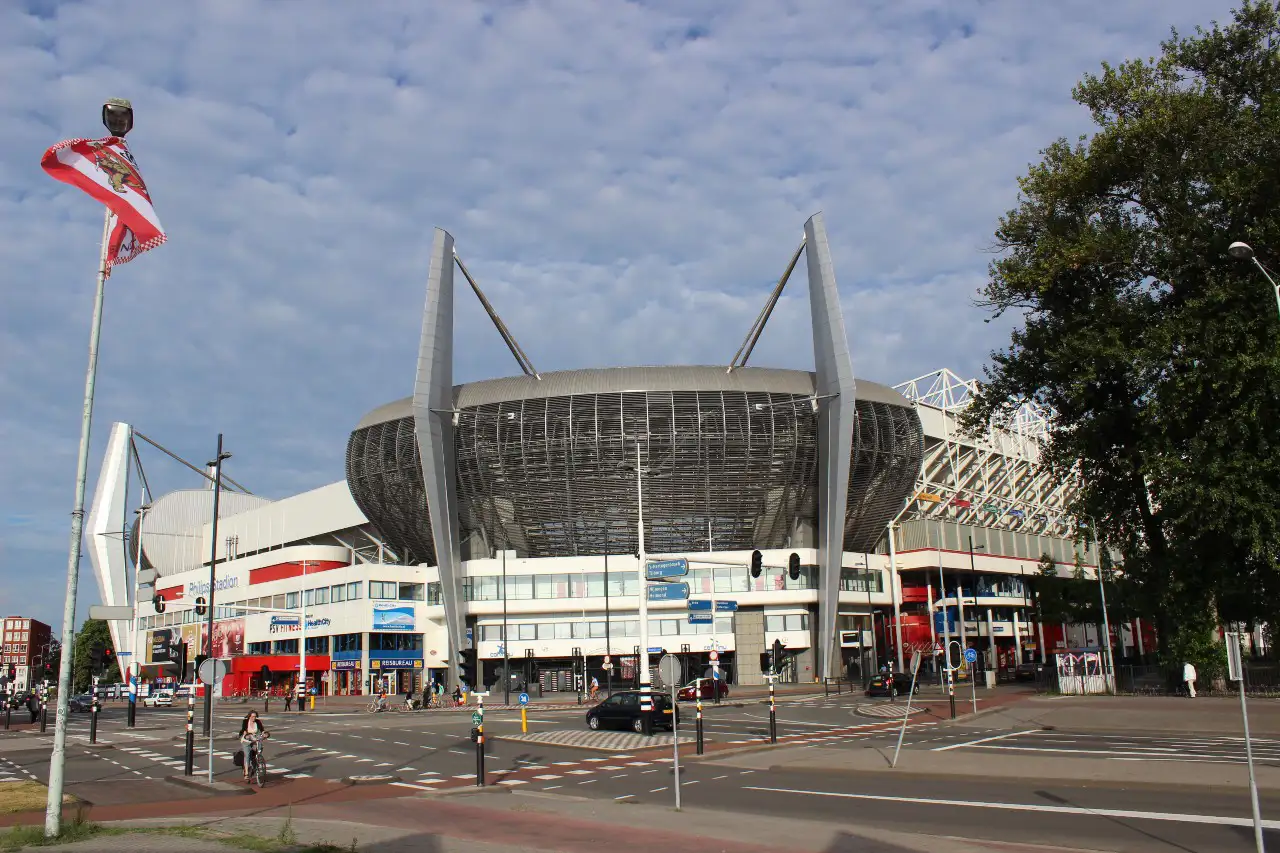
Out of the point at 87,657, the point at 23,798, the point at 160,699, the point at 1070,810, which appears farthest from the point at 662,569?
the point at 87,657

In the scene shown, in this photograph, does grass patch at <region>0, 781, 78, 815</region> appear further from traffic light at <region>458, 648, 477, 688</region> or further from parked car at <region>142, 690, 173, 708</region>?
parked car at <region>142, 690, 173, 708</region>

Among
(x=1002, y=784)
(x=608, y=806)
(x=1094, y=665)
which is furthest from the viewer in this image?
(x=1094, y=665)

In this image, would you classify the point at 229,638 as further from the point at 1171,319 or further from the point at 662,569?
the point at 1171,319

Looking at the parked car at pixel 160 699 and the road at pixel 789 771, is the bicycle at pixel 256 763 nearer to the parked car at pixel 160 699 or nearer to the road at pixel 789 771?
the road at pixel 789 771

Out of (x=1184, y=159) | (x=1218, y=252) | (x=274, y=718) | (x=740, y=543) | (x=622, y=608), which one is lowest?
(x=274, y=718)

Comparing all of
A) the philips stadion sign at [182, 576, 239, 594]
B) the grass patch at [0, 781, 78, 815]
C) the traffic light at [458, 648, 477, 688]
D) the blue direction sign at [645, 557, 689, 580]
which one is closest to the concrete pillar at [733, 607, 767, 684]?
the blue direction sign at [645, 557, 689, 580]

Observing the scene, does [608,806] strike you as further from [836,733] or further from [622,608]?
[622,608]

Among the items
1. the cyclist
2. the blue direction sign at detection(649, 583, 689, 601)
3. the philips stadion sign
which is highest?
the philips stadion sign

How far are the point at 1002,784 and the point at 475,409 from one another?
207 ft

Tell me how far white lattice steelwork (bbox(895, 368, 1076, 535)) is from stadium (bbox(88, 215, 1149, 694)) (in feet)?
21.0

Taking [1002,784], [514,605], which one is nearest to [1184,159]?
[1002,784]

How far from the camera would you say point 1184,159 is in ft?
110

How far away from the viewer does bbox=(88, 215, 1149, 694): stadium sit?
75312mm

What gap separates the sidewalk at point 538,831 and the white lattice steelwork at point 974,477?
83226mm
